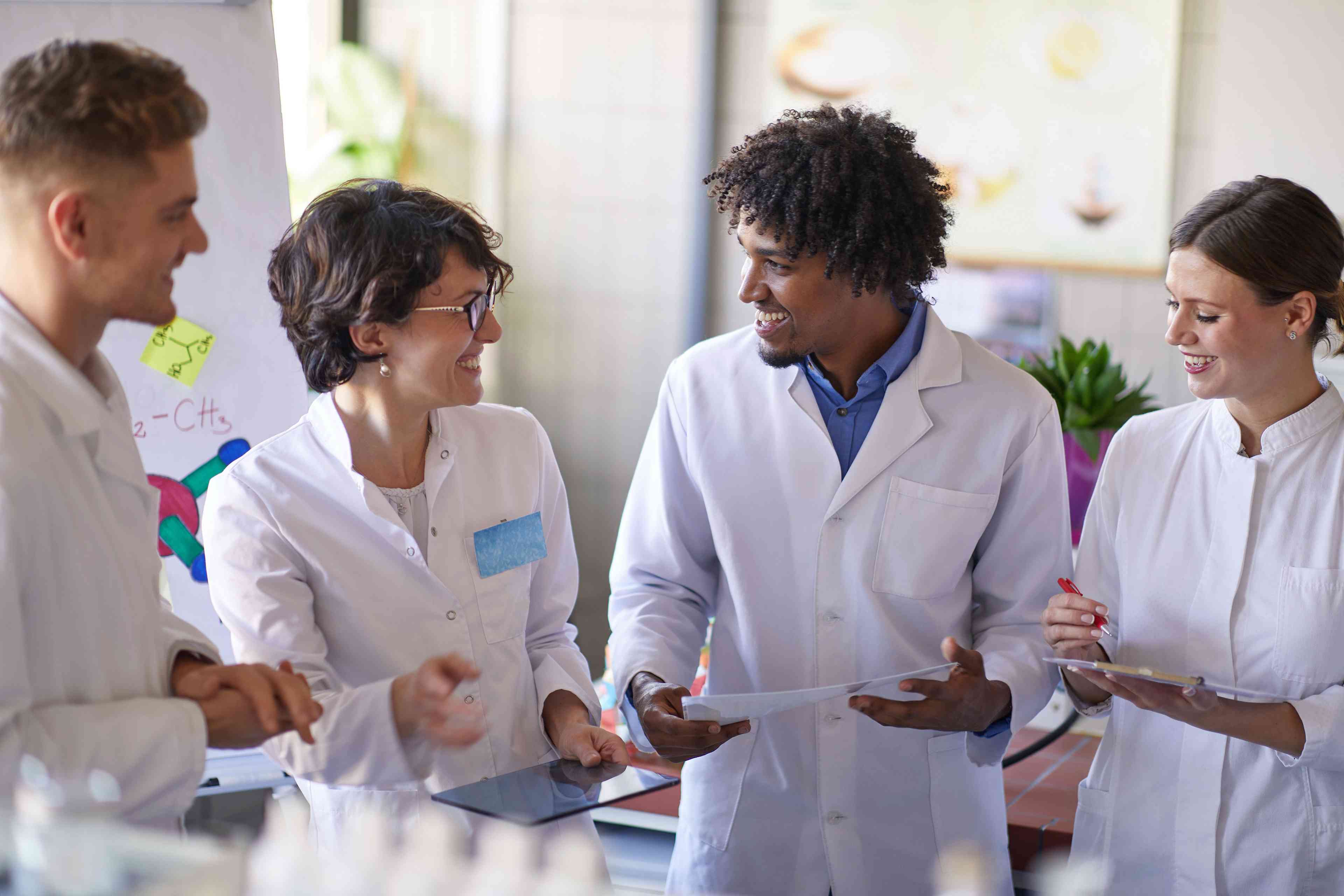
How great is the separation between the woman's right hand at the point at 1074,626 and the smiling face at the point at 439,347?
0.92 m

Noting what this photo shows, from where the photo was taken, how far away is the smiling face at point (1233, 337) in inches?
72.2

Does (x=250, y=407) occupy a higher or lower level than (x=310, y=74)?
lower

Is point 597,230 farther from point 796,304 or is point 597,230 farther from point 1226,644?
point 1226,644

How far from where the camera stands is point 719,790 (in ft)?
6.48

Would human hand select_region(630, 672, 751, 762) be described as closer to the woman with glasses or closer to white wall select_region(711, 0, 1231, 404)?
the woman with glasses

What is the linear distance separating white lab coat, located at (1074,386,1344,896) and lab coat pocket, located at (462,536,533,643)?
0.91m

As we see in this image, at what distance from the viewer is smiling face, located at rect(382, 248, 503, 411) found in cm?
180

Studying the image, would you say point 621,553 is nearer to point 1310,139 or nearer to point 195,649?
point 195,649

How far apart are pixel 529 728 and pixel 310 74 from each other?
4.38 m

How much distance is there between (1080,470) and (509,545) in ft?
6.06

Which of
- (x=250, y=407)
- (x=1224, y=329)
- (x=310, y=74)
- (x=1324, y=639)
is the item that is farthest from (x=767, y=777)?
(x=310, y=74)

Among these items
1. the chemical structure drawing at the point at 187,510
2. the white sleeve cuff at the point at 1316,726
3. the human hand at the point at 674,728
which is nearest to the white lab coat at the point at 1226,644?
the white sleeve cuff at the point at 1316,726

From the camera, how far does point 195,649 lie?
1388 millimetres

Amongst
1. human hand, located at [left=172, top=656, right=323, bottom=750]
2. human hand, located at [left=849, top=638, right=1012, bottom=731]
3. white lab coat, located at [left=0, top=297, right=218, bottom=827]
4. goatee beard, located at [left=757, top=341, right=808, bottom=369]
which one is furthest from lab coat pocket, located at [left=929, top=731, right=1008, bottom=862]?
white lab coat, located at [left=0, top=297, right=218, bottom=827]
